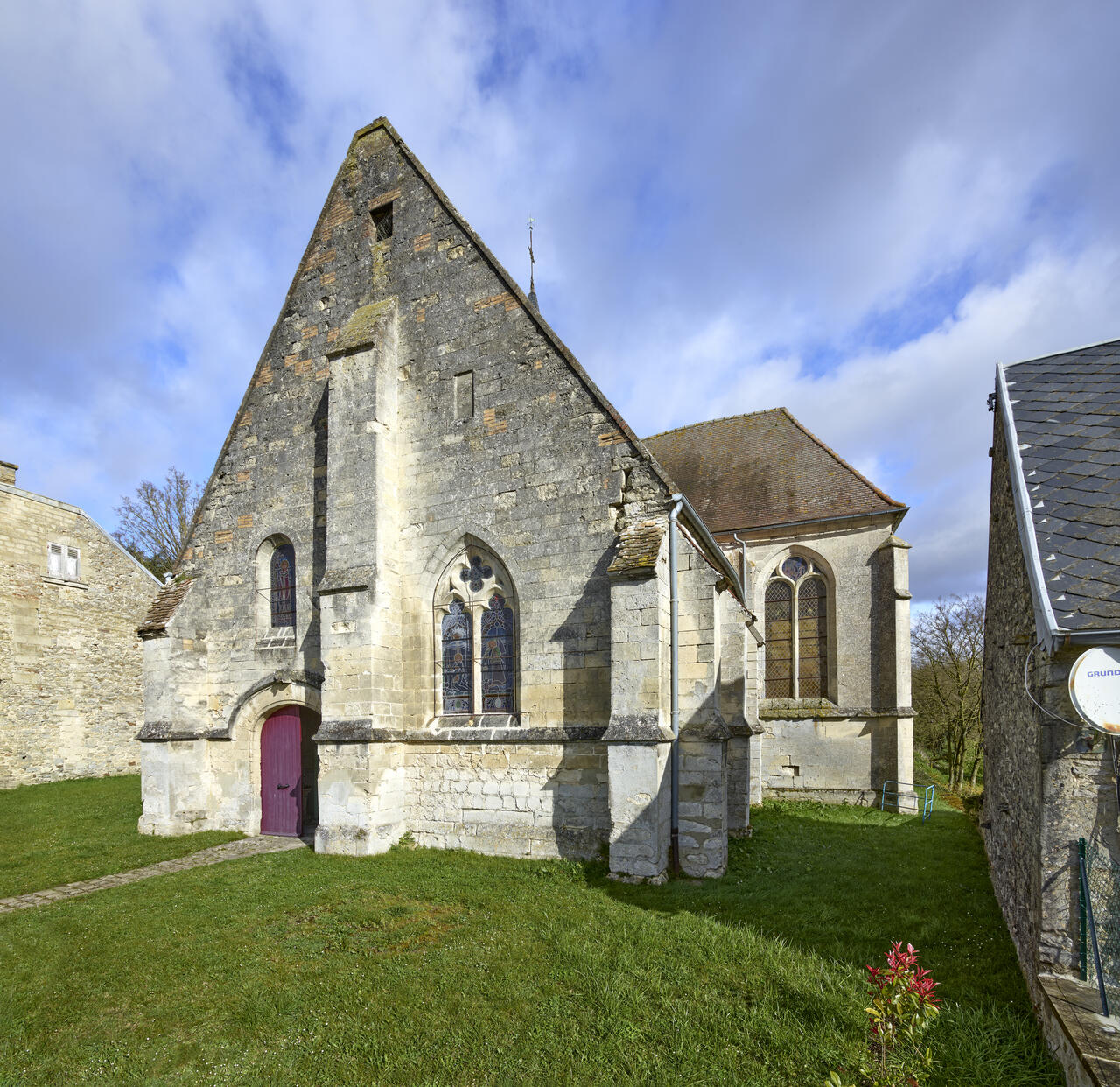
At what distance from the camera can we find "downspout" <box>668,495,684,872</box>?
8.14 m

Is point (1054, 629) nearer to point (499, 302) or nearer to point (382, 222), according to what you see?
point (499, 302)

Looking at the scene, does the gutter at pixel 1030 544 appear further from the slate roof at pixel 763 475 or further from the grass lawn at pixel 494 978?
the slate roof at pixel 763 475

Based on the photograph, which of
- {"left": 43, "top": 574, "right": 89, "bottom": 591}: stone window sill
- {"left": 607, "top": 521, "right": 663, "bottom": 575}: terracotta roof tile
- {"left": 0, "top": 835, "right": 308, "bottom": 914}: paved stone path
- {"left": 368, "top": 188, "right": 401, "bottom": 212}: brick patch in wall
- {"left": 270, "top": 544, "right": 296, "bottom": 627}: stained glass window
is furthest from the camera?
{"left": 43, "top": 574, "right": 89, "bottom": 591}: stone window sill

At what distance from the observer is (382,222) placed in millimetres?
11406

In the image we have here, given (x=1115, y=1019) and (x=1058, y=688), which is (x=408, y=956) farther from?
(x=1058, y=688)

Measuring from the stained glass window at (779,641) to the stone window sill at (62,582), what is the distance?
18900 millimetres

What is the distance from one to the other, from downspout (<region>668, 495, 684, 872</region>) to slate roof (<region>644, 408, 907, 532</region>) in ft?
26.7

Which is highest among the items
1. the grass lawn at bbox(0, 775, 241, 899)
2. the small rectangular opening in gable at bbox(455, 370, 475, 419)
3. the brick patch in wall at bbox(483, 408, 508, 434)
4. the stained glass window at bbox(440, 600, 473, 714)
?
the small rectangular opening in gable at bbox(455, 370, 475, 419)

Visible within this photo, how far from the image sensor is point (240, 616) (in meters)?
11.4

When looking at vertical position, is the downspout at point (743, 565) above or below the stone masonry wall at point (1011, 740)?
above

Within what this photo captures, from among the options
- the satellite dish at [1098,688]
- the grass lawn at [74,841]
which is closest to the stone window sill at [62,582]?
the grass lawn at [74,841]

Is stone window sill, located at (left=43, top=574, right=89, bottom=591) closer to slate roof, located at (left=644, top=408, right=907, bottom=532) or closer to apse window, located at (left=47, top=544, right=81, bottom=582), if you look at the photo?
apse window, located at (left=47, top=544, right=81, bottom=582)

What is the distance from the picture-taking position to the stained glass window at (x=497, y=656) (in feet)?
31.2

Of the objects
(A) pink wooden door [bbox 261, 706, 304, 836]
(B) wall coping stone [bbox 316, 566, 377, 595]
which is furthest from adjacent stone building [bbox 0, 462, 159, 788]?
(B) wall coping stone [bbox 316, 566, 377, 595]
